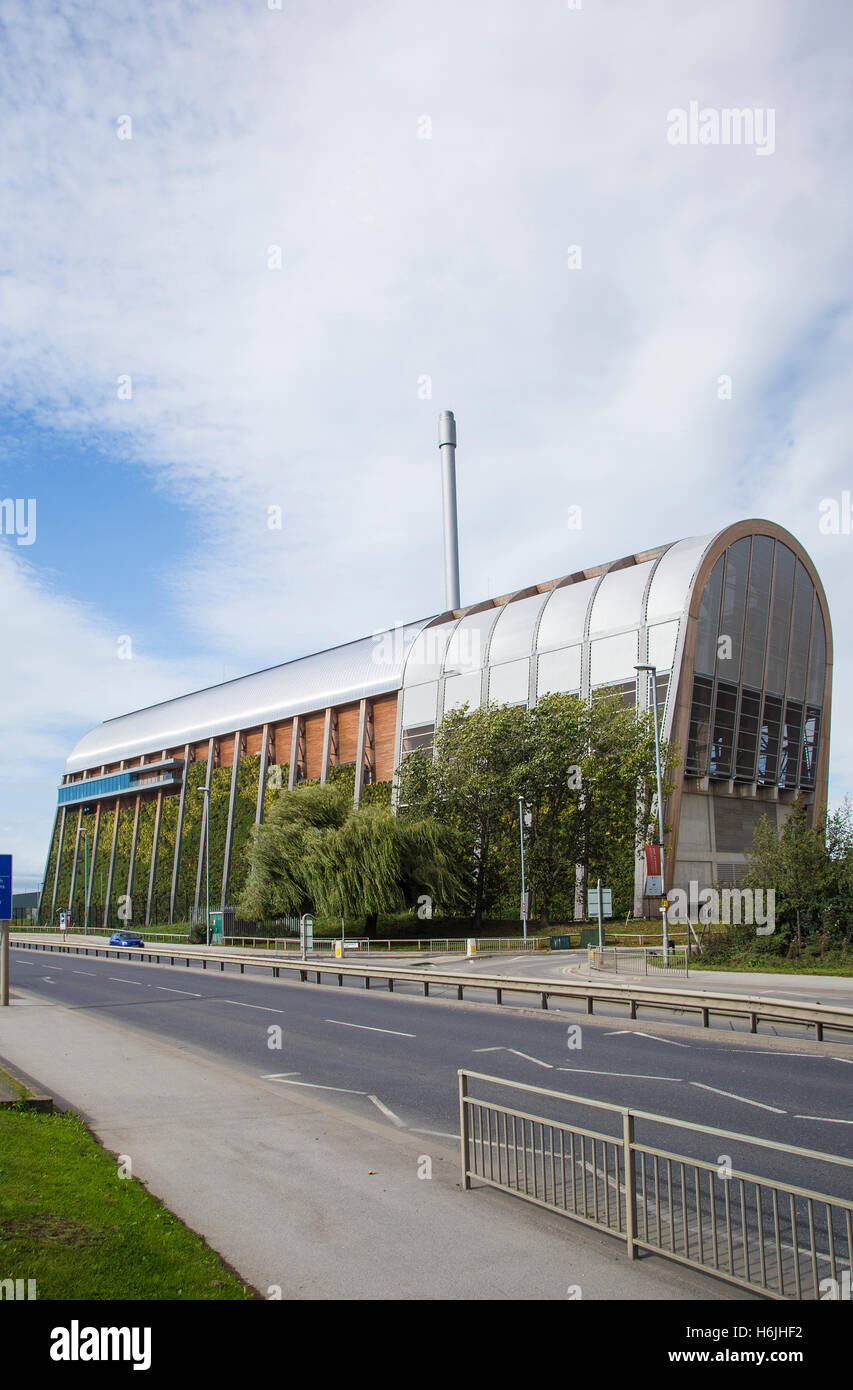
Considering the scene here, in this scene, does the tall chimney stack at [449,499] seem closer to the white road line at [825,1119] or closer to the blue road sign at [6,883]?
the blue road sign at [6,883]

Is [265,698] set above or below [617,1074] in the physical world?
above

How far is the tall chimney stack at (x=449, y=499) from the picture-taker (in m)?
83.2

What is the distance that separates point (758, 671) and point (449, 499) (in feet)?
124

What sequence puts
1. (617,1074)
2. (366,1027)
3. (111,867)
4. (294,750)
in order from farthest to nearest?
(111,867)
(294,750)
(366,1027)
(617,1074)

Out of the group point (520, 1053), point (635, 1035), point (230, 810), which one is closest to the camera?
point (520, 1053)

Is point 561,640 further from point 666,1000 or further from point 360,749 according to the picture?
point 666,1000

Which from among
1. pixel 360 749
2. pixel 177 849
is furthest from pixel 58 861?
pixel 360 749

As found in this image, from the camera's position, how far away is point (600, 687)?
56.0 meters

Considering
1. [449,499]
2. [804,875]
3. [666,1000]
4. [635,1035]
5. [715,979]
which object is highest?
[449,499]

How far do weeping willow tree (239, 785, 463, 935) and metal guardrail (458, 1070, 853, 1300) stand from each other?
40195mm

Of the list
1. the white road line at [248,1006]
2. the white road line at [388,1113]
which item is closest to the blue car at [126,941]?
the white road line at [248,1006]

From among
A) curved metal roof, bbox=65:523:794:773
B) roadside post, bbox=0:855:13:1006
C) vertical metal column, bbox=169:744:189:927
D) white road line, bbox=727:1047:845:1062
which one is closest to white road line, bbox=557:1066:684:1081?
white road line, bbox=727:1047:845:1062

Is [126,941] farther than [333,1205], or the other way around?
[126,941]
